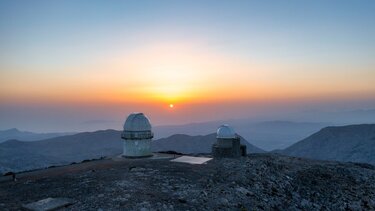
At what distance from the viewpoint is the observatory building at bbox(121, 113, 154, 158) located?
2567 centimetres

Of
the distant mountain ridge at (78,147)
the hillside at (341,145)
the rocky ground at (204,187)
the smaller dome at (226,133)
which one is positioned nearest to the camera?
the rocky ground at (204,187)

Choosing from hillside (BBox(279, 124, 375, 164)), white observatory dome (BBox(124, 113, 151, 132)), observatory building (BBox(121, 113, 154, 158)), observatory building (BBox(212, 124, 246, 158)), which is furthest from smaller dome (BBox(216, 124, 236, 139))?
hillside (BBox(279, 124, 375, 164))

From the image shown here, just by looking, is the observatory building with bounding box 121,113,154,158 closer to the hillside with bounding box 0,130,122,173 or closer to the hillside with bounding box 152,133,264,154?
the hillside with bounding box 0,130,122,173

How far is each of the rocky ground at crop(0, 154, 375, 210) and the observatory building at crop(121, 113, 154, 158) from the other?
125 inches

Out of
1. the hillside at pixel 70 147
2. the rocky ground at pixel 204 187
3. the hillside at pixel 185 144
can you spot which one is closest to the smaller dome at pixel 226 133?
the rocky ground at pixel 204 187

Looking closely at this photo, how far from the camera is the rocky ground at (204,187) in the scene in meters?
13.9

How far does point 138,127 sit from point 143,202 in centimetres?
1303

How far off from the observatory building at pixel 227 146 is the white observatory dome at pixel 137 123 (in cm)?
603

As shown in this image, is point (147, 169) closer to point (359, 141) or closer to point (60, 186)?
point (60, 186)

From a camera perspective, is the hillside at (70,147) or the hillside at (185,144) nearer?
the hillside at (70,147)

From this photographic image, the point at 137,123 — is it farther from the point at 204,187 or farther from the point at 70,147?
the point at 70,147

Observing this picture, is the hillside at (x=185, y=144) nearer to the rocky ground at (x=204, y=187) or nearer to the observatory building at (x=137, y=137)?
the observatory building at (x=137, y=137)

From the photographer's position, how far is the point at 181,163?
2241 cm

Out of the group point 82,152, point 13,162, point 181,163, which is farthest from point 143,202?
point 82,152
